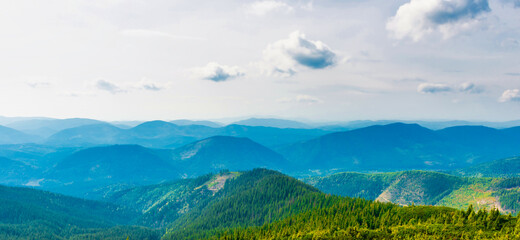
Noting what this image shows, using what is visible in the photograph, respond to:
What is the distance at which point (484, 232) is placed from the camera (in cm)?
10250

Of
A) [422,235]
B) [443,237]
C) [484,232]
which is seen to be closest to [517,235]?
[484,232]

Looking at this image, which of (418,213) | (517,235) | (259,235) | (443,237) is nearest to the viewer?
(517,235)

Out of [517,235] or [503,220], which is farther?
[503,220]

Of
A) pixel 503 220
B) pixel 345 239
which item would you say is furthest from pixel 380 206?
pixel 345 239

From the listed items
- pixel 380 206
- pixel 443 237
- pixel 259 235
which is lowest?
pixel 259 235

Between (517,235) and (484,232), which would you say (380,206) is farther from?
(517,235)

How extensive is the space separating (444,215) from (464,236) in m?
25.7

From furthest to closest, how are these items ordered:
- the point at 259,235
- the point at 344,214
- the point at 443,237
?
the point at 344,214 → the point at 259,235 → the point at 443,237

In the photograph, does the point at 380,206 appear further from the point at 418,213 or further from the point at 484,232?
the point at 484,232

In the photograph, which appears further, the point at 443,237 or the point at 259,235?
the point at 259,235

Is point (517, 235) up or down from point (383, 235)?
up

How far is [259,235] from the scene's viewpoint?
14825 centimetres

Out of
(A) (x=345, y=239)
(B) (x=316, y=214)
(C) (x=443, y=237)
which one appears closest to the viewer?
(C) (x=443, y=237)

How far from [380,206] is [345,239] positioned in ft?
246
